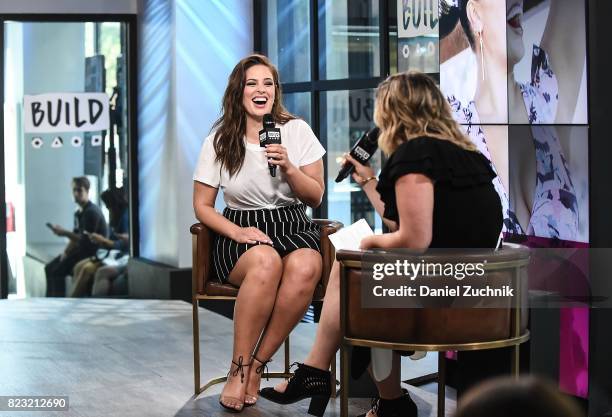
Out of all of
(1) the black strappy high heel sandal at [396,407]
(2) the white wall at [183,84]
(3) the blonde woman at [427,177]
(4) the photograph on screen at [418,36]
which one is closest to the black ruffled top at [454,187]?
(3) the blonde woman at [427,177]

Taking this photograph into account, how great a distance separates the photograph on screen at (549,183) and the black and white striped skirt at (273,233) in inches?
28.2

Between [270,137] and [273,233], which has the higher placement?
[270,137]

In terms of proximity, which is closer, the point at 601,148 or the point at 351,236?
the point at 351,236

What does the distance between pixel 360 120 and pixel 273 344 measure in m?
2.11

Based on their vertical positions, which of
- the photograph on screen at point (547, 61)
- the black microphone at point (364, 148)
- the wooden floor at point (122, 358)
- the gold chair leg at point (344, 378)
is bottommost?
the wooden floor at point (122, 358)

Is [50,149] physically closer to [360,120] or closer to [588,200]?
[360,120]

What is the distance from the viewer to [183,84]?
5.94 meters

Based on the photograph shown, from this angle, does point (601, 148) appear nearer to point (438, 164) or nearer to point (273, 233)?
point (438, 164)

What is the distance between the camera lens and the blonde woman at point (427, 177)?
98.3 inches

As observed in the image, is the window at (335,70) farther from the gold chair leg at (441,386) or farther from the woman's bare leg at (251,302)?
the gold chair leg at (441,386)

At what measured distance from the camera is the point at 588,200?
294 cm

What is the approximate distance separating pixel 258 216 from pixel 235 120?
0.37m

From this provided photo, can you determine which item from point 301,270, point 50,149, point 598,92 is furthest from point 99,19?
point 598,92

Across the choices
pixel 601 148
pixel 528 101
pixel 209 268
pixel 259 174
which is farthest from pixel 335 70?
pixel 601 148
